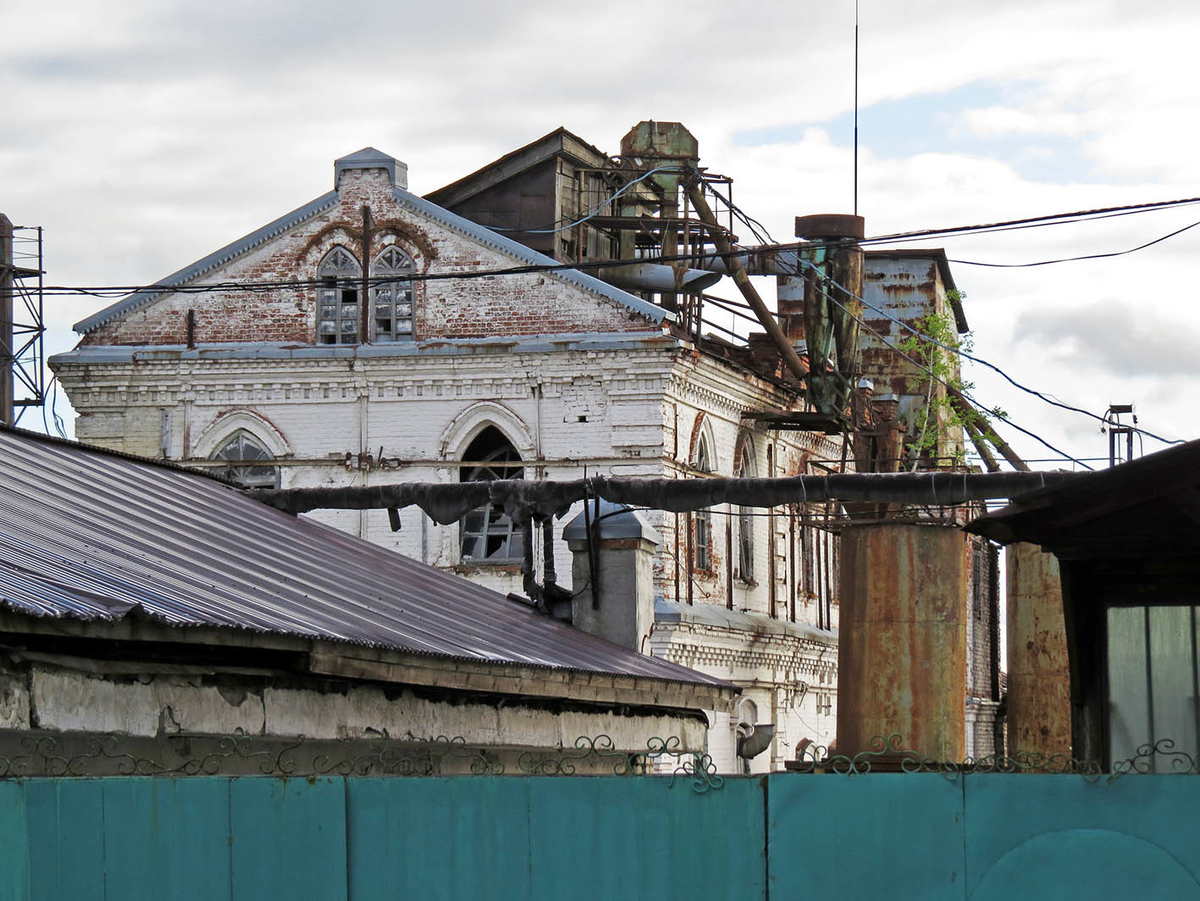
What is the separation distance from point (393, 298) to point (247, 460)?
3.10 meters

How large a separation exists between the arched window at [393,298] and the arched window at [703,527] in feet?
14.6

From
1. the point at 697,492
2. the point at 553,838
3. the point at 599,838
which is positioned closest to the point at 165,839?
the point at 553,838

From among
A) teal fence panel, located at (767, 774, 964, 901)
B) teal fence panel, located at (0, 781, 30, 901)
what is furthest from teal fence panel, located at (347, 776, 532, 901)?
teal fence panel, located at (0, 781, 30, 901)

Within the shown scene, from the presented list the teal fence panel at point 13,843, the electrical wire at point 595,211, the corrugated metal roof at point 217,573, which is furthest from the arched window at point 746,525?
the teal fence panel at point 13,843

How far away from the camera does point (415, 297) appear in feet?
89.7

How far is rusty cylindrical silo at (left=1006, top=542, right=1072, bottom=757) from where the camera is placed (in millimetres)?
22609

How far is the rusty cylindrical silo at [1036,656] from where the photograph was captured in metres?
22.6

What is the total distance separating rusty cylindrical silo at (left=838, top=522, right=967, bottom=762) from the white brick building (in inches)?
112

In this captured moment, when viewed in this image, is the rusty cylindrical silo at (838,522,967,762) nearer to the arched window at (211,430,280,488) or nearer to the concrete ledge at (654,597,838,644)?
the concrete ledge at (654,597,838,644)

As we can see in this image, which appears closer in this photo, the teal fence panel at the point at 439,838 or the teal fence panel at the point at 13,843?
the teal fence panel at the point at 439,838

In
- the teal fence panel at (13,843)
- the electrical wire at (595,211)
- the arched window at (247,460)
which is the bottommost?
the teal fence panel at (13,843)

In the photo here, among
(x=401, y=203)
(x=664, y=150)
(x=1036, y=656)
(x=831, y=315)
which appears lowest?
(x=1036, y=656)

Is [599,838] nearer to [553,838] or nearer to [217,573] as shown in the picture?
[553,838]

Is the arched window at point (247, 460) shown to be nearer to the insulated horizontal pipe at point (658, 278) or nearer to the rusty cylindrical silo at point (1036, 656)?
the insulated horizontal pipe at point (658, 278)
